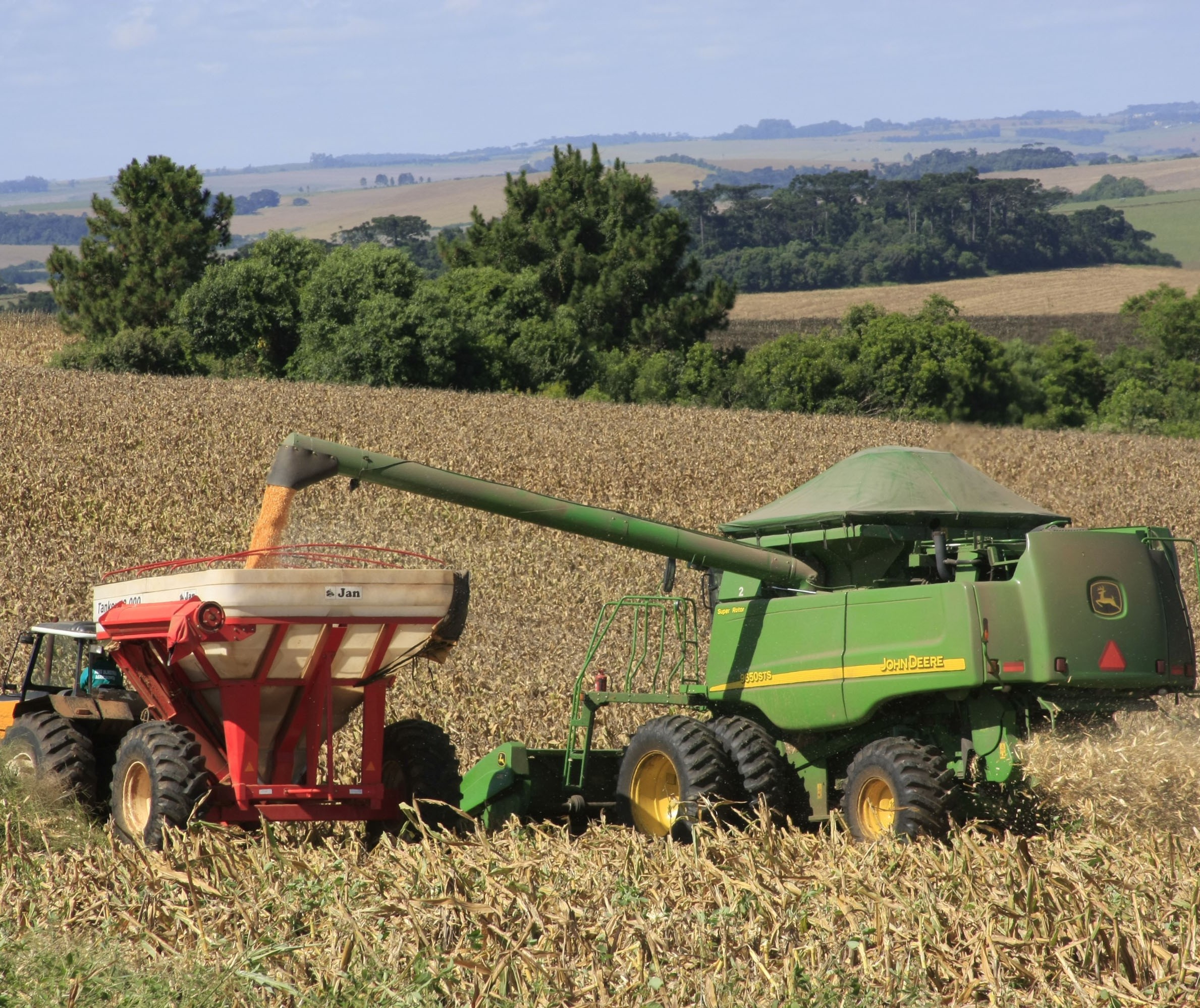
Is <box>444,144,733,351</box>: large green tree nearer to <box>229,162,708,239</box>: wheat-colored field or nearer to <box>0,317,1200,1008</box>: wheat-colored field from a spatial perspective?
<box>0,317,1200,1008</box>: wheat-colored field

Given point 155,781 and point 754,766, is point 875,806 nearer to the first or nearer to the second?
point 754,766

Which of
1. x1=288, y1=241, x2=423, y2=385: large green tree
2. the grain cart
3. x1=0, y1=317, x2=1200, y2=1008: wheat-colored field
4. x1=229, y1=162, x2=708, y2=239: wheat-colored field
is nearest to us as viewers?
x1=0, y1=317, x2=1200, y2=1008: wheat-colored field

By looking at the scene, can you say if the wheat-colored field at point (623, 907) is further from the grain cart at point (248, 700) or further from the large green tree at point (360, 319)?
the large green tree at point (360, 319)

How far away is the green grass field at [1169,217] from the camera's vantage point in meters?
94.6

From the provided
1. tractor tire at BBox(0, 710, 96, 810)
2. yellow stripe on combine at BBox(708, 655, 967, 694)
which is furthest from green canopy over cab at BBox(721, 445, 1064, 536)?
tractor tire at BBox(0, 710, 96, 810)

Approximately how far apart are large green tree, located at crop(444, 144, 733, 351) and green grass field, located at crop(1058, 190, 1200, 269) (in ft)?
148

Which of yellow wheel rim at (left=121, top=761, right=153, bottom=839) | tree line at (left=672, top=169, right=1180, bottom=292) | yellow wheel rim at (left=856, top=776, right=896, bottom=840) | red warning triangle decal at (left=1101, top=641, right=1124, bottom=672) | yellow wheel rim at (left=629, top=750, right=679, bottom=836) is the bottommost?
yellow wheel rim at (left=629, top=750, right=679, bottom=836)

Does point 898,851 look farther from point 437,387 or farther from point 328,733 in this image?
point 437,387

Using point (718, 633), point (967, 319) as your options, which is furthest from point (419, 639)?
point (967, 319)

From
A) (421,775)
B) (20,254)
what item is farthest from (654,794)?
(20,254)

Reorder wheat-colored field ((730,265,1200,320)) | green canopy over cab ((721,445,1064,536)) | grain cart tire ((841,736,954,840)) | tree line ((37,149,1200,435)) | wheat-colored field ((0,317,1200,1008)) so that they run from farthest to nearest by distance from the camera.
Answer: wheat-colored field ((730,265,1200,320))
tree line ((37,149,1200,435))
green canopy over cab ((721,445,1064,536))
grain cart tire ((841,736,954,840))
wheat-colored field ((0,317,1200,1008))

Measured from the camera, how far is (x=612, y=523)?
335 inches

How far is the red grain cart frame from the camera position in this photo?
24.1 ft

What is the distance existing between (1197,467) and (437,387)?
22361mm
